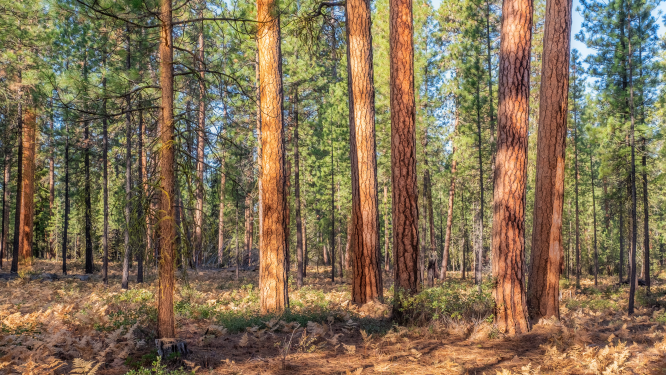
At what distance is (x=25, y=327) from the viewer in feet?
19.9

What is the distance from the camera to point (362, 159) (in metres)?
9.30

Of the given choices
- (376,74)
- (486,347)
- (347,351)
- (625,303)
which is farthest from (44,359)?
(625,303)

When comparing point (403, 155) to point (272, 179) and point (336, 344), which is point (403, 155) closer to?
point (272, 179)

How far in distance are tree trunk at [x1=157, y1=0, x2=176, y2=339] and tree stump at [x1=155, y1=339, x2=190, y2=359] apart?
0.11 metres

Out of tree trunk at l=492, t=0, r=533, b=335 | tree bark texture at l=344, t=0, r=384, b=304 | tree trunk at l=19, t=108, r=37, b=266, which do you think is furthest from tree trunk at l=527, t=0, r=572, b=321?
tree trunk at l=19, t=108, r=37, b=266

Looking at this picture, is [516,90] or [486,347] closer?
[486,347]

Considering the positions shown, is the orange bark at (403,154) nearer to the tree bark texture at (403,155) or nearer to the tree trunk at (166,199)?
the tree bark texture at (403,155)

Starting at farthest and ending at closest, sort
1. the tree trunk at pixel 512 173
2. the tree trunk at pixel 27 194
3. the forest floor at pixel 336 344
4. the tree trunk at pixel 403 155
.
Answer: the tree trunk at pixel 27 194 → the tree trunk at pixel 403 155 → the tree trunk at pixel 512 173 → the forest floor at pixel 336 344

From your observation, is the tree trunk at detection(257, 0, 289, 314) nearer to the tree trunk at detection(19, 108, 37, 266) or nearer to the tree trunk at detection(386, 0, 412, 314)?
the tree trunk at detection(386, 0, 412, 314)

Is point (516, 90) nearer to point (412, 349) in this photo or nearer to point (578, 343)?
point (578, 343)

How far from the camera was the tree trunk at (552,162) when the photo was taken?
7648 millimetres

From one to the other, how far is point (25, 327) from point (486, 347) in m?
6.46

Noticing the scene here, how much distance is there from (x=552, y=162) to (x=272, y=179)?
17.0 ft

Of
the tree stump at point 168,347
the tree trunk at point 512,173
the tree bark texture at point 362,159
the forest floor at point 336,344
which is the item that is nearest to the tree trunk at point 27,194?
the forest floor at point 336,344
